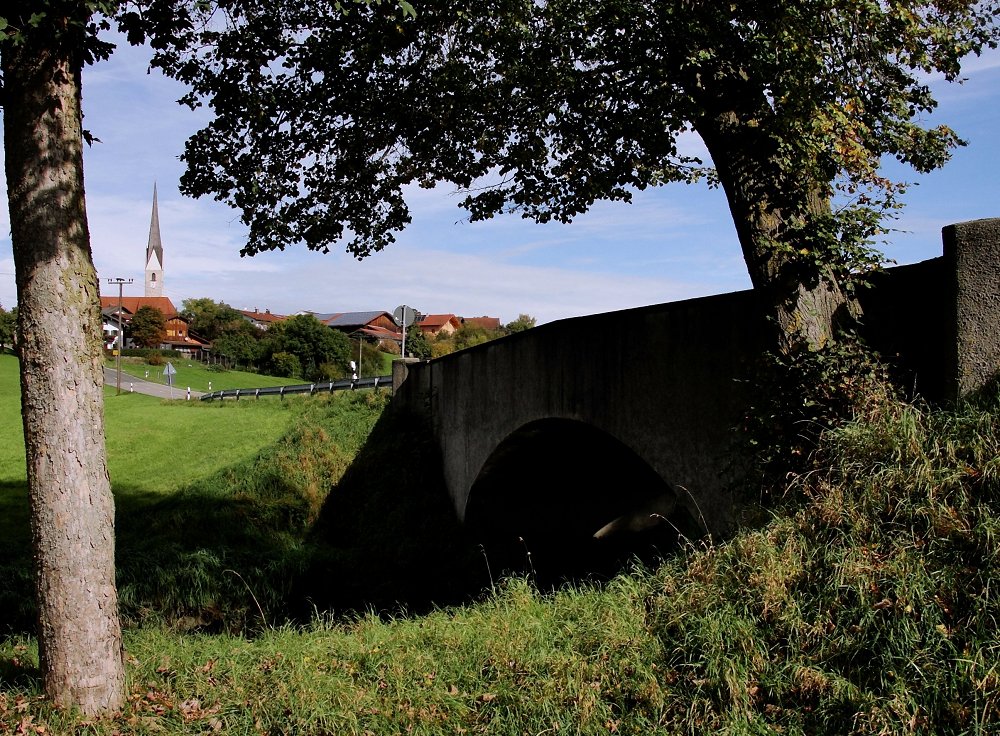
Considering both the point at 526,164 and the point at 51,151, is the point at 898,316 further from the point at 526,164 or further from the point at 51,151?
the point at 51,151

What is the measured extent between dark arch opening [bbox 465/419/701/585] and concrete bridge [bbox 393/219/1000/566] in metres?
0.03

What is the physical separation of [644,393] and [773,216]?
1.79 m

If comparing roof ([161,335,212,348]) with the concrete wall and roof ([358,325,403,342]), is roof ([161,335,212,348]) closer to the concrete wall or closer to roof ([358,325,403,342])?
roof ([358,325,403,342])

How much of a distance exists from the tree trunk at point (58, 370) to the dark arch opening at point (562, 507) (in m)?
6.11

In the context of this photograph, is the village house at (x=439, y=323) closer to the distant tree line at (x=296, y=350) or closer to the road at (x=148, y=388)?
the distant tree line at (x=296, y=350)

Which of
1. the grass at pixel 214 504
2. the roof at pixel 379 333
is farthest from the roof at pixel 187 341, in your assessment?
the grass at pixel 214 504

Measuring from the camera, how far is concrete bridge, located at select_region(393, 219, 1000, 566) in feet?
16.0

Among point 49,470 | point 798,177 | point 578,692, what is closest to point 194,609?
point 49,470

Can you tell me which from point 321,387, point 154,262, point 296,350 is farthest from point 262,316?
point 321,387

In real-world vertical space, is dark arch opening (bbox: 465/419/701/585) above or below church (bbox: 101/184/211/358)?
below

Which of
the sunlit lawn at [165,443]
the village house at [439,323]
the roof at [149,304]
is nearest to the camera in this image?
the sunlit lawn at [165,443]

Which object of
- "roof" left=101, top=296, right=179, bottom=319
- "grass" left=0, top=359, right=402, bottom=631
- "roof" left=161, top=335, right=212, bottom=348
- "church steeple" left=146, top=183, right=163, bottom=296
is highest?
"church steeple" left=146, top=183, right=163, bottom=296

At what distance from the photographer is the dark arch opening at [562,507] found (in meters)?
11.4

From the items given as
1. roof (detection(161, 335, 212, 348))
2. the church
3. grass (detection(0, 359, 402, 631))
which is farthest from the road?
roof (detection(161, 335, 212, 348))
